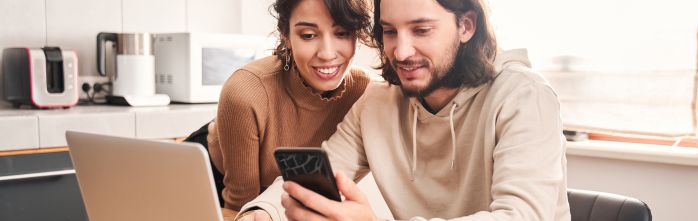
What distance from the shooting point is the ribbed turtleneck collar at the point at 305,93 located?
65.5 inches

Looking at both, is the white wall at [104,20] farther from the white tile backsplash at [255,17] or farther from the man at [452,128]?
the man at [452,128]

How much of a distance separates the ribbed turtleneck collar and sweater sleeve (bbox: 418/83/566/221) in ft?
1.79

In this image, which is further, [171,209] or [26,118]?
[26,118]

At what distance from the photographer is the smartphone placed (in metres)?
0.86

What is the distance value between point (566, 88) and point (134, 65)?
177 cm

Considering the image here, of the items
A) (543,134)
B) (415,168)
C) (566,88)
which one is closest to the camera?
(543,134)

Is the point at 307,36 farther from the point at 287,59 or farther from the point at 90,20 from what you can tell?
the point at 90,20

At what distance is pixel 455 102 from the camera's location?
52.7 inches

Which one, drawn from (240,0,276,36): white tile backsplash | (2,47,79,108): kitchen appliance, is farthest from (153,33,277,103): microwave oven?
(240,0,276,36): white tile backsplash

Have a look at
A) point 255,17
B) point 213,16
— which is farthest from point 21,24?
point 255,17

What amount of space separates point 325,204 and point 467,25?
0.56m

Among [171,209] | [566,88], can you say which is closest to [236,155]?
[171,209]

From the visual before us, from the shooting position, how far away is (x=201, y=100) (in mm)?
3186

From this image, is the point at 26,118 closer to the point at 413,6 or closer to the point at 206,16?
the point at 206,16
